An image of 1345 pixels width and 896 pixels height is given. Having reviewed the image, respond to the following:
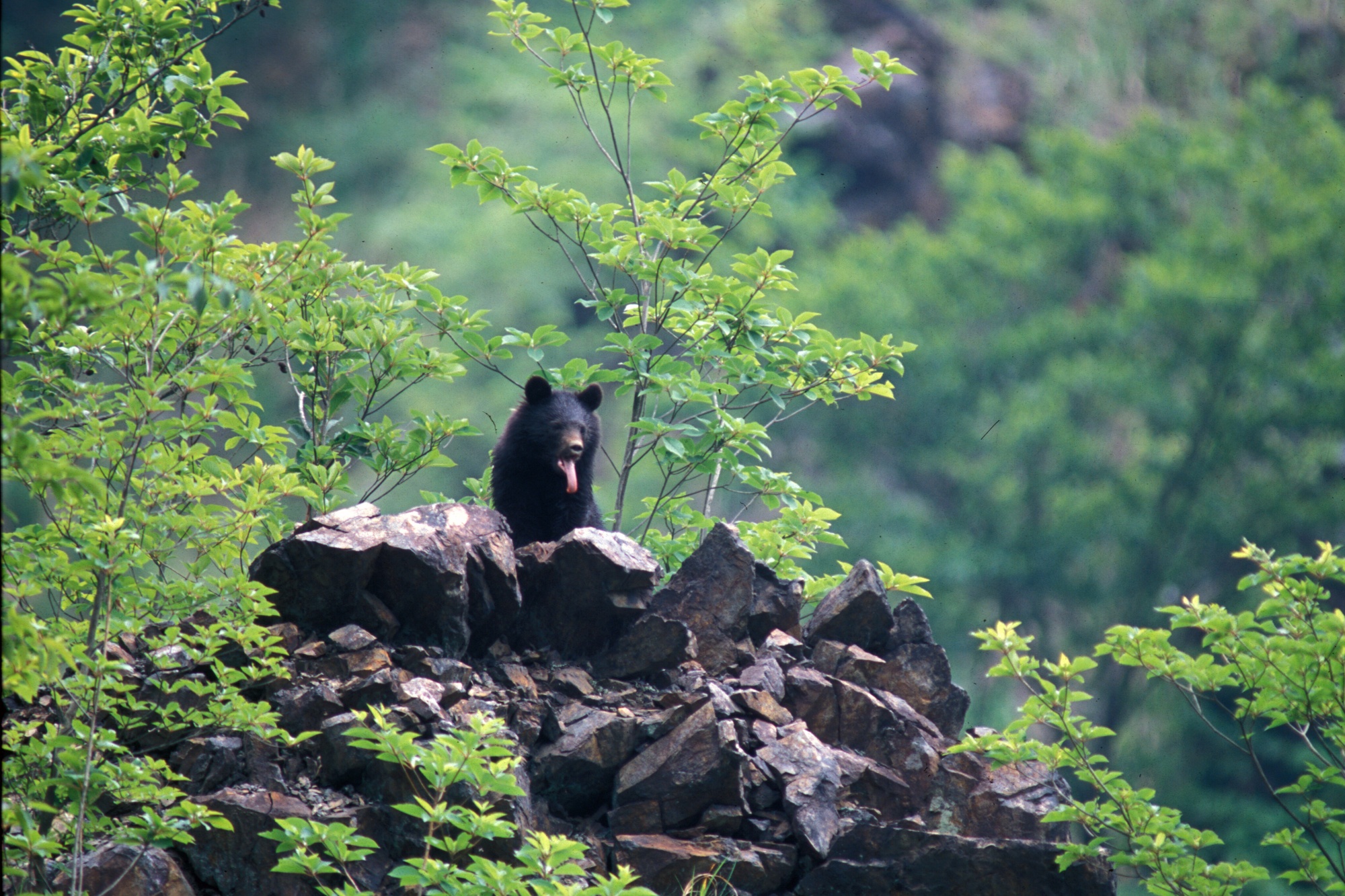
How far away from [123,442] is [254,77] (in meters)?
34.6

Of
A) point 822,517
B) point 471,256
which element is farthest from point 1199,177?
point 822,517

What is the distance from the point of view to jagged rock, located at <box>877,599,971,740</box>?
6867 millimetres

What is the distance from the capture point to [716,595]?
22.1 ft

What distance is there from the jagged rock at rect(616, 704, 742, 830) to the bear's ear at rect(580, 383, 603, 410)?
2582mm

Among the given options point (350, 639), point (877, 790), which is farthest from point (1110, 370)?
point (350, 639)

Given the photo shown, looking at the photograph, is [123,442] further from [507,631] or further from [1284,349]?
[1284,349]

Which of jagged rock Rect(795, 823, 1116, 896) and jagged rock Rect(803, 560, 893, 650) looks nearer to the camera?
jagged rock Rect(795, 823, 1116, 896)

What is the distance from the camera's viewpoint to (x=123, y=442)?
5.17 m

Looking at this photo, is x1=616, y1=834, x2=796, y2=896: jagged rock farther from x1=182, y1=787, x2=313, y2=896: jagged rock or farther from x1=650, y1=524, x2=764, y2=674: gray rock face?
x1=182, y1=787, x2=313, y2=896: jagged rock

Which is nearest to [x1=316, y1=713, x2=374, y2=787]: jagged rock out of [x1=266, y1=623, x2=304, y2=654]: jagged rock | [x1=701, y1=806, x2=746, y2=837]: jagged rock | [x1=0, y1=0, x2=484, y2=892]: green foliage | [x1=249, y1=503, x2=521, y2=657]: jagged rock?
[x1=0, y1=0, x2=484, y2=892]: green foliage

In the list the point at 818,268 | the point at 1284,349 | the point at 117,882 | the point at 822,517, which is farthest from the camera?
the point at 818,268

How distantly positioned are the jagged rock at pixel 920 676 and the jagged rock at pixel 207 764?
359 centimetres

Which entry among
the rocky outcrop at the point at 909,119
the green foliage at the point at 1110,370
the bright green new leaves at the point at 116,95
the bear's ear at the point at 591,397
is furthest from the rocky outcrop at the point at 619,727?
the rocky outcrop at the point at 909,119

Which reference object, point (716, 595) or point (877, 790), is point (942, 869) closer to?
point (877, 790)
